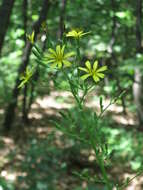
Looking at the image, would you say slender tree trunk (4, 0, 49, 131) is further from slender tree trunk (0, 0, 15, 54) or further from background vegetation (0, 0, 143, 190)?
slender tree trunk (0, 0, 15, 54)

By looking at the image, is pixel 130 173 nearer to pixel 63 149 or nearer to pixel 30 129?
pixel 63 149

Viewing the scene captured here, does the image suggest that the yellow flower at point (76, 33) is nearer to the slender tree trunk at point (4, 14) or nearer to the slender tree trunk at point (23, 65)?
the slender tree trunk at point (4, 14)

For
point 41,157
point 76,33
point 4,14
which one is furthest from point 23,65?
point 76,33

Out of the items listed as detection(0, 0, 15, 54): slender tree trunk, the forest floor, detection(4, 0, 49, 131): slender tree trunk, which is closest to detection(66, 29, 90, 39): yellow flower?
detection(0, 0, 15, 54): slender tree trunk

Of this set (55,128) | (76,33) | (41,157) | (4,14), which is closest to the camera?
(76,33)

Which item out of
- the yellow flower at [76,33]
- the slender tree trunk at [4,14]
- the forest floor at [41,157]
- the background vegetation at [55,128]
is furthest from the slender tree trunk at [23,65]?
the yellow flower at [76,33]

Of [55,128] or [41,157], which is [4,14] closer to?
[41,157]

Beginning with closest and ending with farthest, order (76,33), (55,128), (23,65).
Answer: (76,33)
(23,65)
(55,128)

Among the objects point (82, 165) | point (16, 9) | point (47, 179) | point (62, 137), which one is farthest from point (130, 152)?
point (16, 9)
